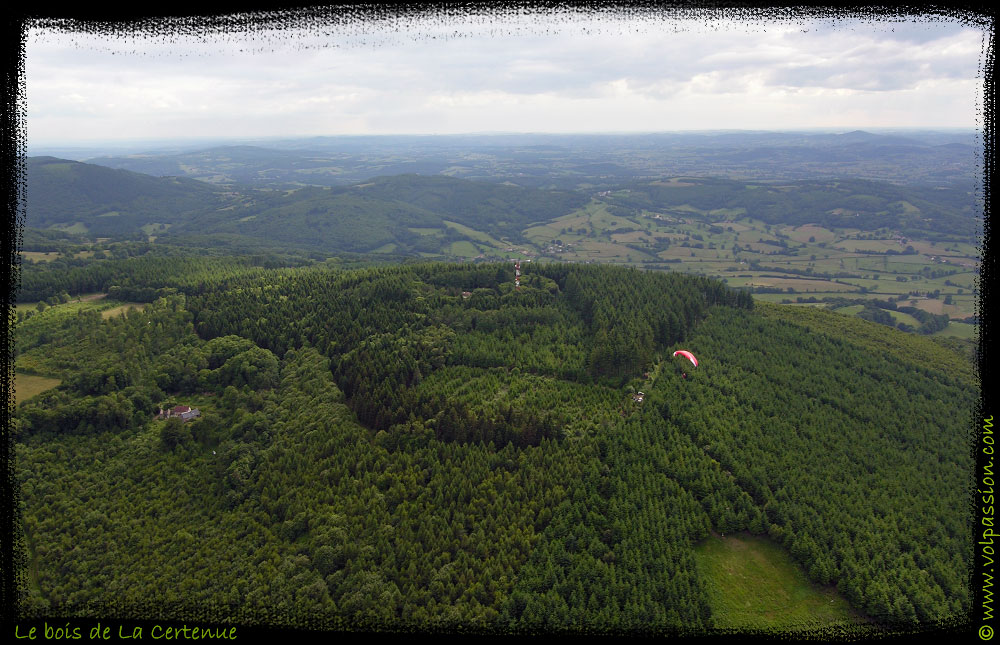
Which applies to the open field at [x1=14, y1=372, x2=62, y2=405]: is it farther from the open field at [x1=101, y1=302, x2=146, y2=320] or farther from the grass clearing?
the grass clearing

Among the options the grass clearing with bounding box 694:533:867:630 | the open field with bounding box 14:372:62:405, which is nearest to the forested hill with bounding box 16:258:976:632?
the grass clearing with bounding box 694:533:867:630

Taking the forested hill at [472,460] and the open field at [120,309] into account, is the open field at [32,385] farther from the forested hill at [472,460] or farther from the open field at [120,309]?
the open field at [120,309]

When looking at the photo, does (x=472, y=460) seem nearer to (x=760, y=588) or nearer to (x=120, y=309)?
(x=760, y=588)

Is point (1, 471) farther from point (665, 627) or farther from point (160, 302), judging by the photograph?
point (160, 302)

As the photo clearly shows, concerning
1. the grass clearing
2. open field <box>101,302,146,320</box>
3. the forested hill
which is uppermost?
open field <box>101,302,146,320</box>

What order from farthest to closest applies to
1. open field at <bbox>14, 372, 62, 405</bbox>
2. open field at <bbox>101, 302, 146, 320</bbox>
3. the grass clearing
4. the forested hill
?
1. open field at <bbox>101, 302, 146, 320</bbox>
2. open field at <bbox>14, 372, 62, 405</bbox>
3. the grass clearing
4. the forested hill

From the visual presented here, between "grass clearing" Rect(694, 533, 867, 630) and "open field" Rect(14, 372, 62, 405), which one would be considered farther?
"open field" Rect(14, 372, 62, 405)
